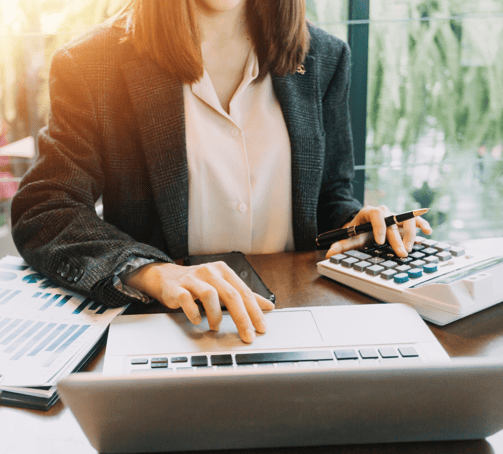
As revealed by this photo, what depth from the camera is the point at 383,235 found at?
0.79m

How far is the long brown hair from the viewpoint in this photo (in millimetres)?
888

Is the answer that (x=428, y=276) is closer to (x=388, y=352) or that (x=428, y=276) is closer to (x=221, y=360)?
(x=388, y=352)

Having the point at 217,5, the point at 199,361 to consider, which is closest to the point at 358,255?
the point at 199,361

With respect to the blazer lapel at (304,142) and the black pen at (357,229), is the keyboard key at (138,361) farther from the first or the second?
the blazer lapel at (304,142)

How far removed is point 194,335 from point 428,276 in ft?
1.21

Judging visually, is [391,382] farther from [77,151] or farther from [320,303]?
[77,151]

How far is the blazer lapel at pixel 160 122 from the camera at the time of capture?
89cm

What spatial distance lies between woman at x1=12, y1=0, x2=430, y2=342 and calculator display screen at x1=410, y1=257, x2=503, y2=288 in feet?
0.37

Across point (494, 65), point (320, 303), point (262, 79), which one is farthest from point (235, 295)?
point (494, 65)

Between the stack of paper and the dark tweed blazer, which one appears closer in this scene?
the stack of paper

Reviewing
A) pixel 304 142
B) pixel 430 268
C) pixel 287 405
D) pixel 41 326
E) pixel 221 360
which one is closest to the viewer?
pixel 287 405

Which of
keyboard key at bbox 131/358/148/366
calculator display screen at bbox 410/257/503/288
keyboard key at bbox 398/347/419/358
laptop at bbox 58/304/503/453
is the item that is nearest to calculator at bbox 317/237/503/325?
calculator display screen at bbox 410/257/503/288

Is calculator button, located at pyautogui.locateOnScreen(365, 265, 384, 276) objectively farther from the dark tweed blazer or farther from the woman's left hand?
the dark tweed blazer

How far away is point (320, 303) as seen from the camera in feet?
2.13
